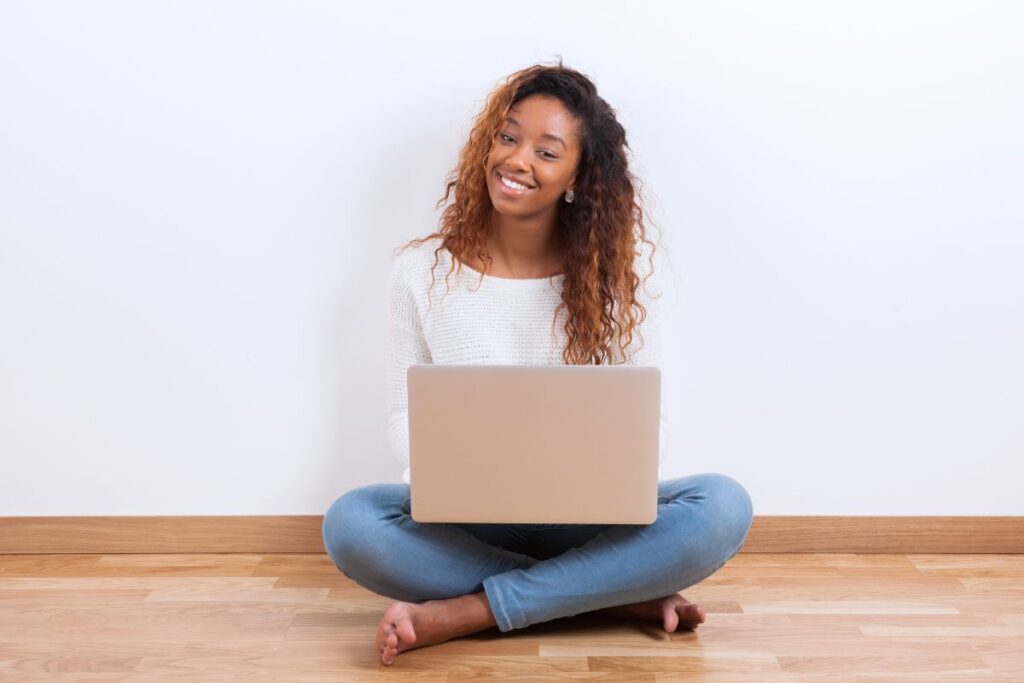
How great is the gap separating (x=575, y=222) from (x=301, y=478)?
0.75 m

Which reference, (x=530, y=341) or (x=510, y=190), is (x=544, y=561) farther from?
(x=510, y=190)

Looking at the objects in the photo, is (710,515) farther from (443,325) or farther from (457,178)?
(457,178)

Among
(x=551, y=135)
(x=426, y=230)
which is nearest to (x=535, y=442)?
(x=551, y=135)

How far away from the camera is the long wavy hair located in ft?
6.10

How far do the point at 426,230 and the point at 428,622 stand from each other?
758 mm

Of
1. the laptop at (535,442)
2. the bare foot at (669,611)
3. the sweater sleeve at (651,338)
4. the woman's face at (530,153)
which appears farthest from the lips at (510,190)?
the bare foot at (669,611)

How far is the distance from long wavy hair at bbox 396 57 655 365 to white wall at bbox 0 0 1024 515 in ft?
0.45

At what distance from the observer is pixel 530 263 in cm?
194

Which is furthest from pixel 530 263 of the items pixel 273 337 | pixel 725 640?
pixel 725 640

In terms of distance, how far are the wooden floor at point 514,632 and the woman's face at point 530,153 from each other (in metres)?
0.72

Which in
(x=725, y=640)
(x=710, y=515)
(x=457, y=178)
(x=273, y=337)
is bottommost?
(x=725, y=640)

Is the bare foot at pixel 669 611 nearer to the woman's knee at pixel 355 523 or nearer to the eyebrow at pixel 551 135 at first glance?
the woman's knee at pixel 355 523

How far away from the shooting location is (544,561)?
1.76m

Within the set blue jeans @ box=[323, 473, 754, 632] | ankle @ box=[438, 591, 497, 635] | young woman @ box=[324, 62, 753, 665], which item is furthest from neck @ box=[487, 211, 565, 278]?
ankle @ box=[438, 591, 497, 635]
